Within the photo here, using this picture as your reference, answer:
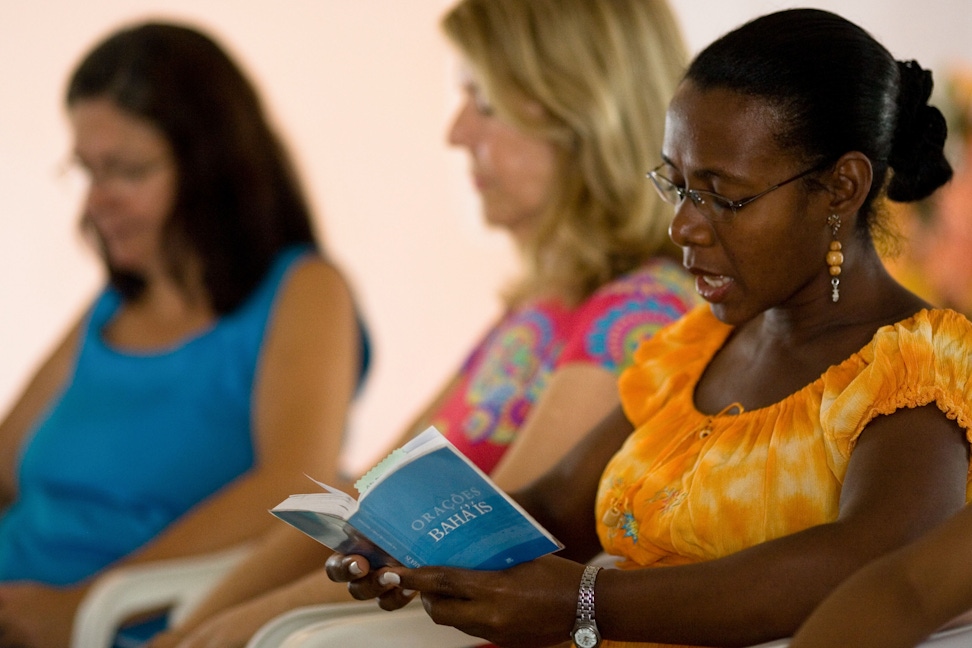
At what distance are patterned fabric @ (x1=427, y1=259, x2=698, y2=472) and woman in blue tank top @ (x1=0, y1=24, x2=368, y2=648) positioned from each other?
0.30 metres

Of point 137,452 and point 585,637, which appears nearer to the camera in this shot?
point 585,637

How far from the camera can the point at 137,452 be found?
6.73ft

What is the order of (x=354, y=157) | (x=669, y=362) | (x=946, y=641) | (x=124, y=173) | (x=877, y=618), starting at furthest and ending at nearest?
(x=354, y=157) → (x=124, y=173) → (x=669, y=362) → (x=946, y=641) → (x=877, y=618)

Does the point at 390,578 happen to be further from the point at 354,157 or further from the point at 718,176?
the point at 354,157

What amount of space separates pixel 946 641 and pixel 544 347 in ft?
2.98

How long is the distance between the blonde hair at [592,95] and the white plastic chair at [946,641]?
85 centimetres

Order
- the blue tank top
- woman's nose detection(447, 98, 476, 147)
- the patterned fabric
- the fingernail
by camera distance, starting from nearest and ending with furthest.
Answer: the fingernail < the patterned fabric < woman's nose detection(447, 98, 476, 147) < the blue tank top

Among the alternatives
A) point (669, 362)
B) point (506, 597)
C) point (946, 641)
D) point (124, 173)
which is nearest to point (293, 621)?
point (506, 597)

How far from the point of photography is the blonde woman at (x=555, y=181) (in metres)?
1.75

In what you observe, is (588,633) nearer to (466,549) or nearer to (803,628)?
(466,549)

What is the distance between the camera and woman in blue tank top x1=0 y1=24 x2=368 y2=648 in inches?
78.7

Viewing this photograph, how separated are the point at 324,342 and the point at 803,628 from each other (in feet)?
4.28

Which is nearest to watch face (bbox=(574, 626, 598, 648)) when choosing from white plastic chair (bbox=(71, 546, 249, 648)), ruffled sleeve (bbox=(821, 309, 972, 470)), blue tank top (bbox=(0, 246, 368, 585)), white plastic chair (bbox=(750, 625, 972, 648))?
white plastic chair (bbox=(750, 625, 972, 648))

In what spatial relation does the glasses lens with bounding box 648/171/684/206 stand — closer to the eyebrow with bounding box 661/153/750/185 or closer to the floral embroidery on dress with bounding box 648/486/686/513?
the eyebrow with bounding box 661/153/750/185
